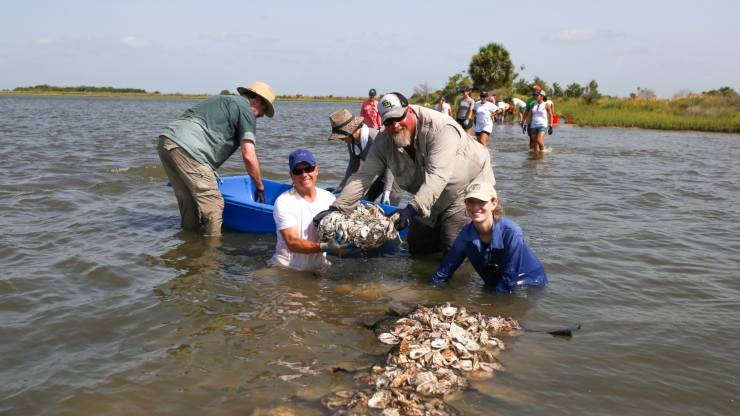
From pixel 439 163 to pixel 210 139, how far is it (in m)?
3.05

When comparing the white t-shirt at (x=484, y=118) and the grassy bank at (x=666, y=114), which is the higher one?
the grassy bank at (x=666, y=114)

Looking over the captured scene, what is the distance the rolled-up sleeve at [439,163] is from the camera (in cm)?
525

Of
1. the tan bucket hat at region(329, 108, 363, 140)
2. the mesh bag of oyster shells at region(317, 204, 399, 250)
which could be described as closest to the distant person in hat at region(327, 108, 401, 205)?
the tan bucket hat at region(329, 108, 363, 140)

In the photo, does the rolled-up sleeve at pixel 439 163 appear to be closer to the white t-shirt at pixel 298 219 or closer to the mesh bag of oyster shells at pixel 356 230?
the mesh bag of oyster shells at pixel 356 230

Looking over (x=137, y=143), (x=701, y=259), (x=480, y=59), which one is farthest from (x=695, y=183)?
(x=480, y=59)

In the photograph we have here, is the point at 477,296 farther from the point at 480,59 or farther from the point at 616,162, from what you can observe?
the point at 480,59

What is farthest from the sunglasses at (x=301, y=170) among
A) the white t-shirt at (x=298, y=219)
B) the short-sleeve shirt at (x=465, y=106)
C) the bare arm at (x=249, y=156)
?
the short-sleeve shirt at (x=465, y=106)

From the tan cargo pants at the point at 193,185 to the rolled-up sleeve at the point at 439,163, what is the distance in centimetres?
292

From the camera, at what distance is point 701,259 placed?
7051mm

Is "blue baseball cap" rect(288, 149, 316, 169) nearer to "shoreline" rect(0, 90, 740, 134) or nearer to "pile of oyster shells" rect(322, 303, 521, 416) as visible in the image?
"pile of oyster shells" rect(322, 303, 521, 416)

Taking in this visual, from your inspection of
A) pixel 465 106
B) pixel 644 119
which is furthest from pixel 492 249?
pixel 644 119

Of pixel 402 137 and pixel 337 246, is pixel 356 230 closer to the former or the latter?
pixel 337 246

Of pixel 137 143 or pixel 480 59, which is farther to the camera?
pixel 480 59

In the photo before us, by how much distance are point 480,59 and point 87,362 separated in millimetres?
50077
